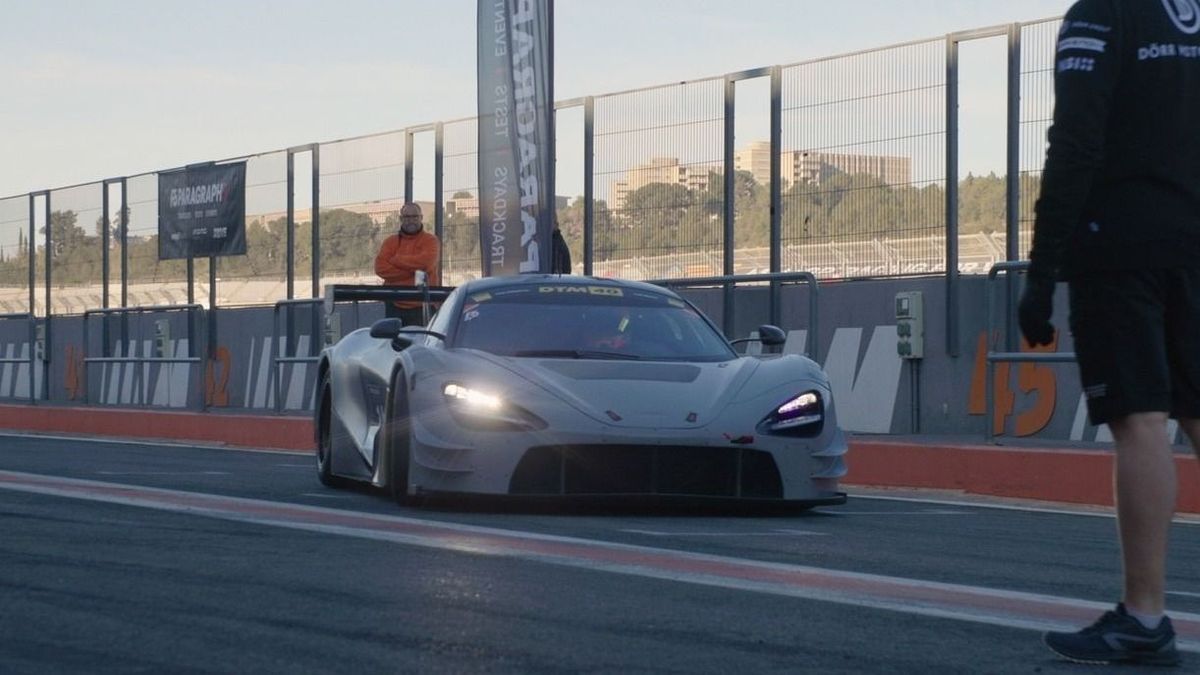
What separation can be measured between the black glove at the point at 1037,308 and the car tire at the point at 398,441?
481 centimetres

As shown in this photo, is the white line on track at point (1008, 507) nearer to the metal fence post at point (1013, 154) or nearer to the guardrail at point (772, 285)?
the guardrail at point (772, 285)

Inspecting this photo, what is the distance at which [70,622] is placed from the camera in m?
5.05

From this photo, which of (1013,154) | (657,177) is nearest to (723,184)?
(657,177)

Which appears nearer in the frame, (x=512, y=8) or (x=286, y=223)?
(x=512, y=8)

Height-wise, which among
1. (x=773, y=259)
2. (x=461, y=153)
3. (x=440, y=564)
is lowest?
(x=440, y=564)

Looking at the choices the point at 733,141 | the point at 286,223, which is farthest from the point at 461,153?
the point at 733,141

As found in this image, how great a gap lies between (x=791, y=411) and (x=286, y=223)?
57.7 ft

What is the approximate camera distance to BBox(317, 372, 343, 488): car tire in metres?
11.3

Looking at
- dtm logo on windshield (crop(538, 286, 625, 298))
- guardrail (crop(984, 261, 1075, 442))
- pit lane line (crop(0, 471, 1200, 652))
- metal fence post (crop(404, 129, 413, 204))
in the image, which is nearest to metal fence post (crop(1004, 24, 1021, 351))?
guardrail (crop(984, 261, 1075, 442))

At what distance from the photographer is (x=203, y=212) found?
27.4 meters

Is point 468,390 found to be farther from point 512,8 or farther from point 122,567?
point 512,8

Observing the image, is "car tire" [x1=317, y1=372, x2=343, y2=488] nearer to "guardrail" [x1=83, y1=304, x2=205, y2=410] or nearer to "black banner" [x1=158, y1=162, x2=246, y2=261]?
"guardrail" [x1=83, y1=304, x2=205, y2=410]

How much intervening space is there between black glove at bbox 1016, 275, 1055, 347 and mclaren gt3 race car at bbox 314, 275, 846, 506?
4189 millimetres

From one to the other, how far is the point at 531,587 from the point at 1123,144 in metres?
2.12
